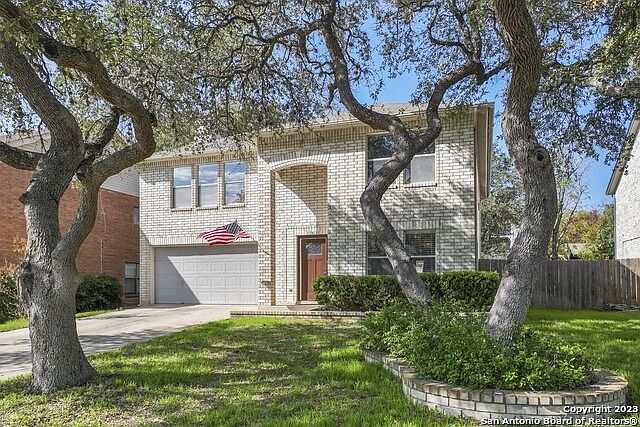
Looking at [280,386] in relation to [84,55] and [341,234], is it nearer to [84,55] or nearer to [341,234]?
[84,55]

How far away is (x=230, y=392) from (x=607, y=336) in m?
7.37

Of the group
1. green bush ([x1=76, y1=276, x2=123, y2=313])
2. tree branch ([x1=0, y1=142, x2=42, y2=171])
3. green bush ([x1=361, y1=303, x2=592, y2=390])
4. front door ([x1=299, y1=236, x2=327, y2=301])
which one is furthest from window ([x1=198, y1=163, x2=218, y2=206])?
green bush ([x1=361, y1=303, x2=592, y2=390])

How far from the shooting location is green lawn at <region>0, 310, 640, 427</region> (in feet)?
15.8

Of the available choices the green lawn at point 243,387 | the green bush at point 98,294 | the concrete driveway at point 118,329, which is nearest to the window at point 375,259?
the concrete driveway at point 118,329

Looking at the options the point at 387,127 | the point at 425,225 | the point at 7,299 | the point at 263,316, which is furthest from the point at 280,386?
the point at 7,299

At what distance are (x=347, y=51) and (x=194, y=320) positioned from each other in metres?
7.80

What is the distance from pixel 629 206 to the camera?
21.2m

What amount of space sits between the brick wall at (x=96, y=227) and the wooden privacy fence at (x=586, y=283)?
13838mm

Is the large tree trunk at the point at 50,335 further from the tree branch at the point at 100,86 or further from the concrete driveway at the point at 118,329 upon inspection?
the concrete driveway at the point at 118,329

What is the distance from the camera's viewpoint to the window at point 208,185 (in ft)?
57.4

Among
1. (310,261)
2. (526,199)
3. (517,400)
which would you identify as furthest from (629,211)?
(517,400)

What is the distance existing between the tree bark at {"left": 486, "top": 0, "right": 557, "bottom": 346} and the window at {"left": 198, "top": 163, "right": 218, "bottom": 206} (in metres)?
13.3

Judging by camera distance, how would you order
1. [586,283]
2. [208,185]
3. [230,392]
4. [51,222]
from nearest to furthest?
[230,392]
[51,222]
[586,283]
[208,185]

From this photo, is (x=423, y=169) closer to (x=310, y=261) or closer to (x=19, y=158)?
(x=310, y=261)
